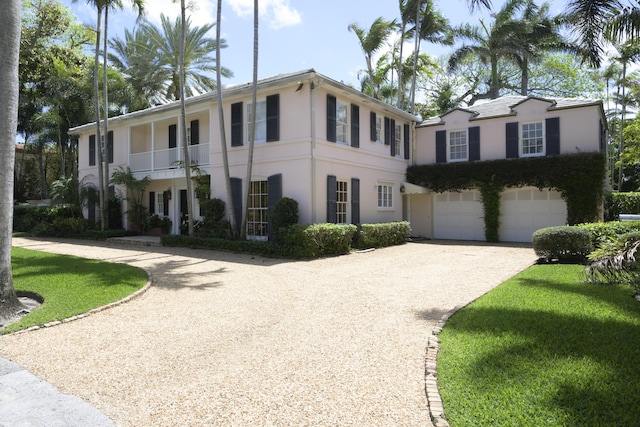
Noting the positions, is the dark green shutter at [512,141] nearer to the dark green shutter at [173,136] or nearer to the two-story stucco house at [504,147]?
the two-story stucco house at [504,147]

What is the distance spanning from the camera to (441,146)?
1942cm

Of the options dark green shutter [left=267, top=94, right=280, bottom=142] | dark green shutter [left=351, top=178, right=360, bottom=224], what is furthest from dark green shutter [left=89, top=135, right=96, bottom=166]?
dark green shutter [left=351, top=178, right=360, bottom=224]

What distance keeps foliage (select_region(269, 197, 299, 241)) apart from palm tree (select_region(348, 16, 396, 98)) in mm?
15096

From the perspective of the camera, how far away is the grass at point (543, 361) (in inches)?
121

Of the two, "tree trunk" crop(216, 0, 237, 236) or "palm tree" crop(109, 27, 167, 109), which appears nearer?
"tree trunk" crop(216, 0, 237, 236)

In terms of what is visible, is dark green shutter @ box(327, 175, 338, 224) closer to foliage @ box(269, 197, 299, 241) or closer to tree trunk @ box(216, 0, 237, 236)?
foliage @ box(269, 197, 299, 241)

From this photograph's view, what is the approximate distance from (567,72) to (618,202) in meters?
18.5

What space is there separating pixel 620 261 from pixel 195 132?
52.8 feet

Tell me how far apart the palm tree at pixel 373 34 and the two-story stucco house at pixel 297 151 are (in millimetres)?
7134

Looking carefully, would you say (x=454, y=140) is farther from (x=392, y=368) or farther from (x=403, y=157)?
(x=392, y=368)

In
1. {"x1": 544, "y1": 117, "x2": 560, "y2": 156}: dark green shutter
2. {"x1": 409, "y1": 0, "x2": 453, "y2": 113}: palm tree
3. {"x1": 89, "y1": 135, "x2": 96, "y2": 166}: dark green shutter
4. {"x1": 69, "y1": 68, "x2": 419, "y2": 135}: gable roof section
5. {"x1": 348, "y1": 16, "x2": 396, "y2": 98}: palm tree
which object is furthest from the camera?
{"x1": 348, "y1": 16, "x2": 396, "y2": 98}: palm tree

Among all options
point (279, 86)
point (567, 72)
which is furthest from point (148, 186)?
point (567, 72)

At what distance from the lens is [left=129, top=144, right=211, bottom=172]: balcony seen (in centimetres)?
1714

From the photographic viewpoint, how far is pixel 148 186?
65.3ft
